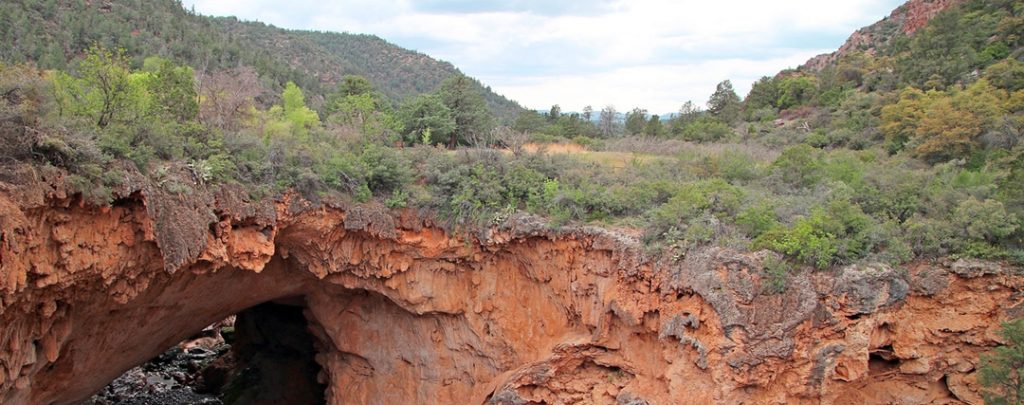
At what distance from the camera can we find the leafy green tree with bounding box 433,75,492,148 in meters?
20.3

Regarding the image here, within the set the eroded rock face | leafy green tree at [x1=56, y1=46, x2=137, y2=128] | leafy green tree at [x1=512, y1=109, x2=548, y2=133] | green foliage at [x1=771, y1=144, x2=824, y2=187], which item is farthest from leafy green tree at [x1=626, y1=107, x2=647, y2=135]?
leafy green tree at [x1=56, y1=46, x2=137, y2=128]

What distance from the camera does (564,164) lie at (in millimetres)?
15984

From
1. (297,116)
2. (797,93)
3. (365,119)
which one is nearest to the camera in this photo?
(297,116)

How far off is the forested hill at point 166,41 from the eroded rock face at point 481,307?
33.7 ft

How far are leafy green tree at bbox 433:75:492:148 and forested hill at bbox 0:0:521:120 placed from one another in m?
7.31

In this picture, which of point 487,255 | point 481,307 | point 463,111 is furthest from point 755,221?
point 463,111

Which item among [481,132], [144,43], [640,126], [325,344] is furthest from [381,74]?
[325,344]

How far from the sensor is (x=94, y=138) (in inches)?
410

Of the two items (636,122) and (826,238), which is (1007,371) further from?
(636,122)

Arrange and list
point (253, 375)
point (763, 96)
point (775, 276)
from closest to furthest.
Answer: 1. point (775, 276)
2. point (253, 375)
3. point (763, 96)

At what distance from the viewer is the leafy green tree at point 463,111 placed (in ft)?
66.7

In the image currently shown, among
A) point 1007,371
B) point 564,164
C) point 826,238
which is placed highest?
point 564,164

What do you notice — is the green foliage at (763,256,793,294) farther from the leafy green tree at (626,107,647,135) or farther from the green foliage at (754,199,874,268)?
the leafy green tree at (626,107,647,135)

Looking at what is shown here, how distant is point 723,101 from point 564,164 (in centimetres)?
2408
